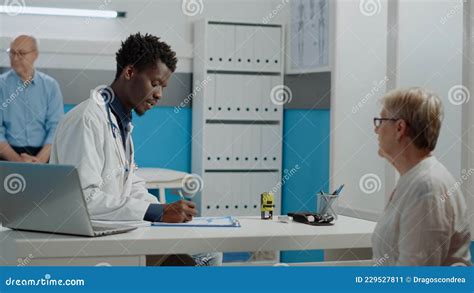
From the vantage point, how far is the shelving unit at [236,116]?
15.4 feet

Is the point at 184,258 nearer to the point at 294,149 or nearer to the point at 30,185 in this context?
the point at 30,185

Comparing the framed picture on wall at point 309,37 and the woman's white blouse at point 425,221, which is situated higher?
the framed picture on wall at point 309,37

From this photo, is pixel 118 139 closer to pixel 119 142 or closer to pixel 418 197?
pixel 119 142

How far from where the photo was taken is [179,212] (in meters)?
2.35

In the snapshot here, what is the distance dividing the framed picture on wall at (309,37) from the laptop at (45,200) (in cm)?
237

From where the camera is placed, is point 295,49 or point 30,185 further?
point 295,49

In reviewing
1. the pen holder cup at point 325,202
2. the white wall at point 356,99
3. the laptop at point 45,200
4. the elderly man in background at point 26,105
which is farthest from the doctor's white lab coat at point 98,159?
the elderly man in background at point 26,105

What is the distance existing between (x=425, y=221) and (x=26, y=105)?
9.80 feet

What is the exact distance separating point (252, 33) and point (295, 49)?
281 millimetres

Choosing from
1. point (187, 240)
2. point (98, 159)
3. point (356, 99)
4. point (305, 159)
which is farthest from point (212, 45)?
point (187, 240)

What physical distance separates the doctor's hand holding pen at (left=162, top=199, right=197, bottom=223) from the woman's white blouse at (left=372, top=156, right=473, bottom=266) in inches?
24.4

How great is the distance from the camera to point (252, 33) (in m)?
4.76

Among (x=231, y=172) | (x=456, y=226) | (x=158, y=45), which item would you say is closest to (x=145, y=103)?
(x=158, y=45)

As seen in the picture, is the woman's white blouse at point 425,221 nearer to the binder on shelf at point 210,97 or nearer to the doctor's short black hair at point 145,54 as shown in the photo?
the doctor's short black hair at point 145,54
